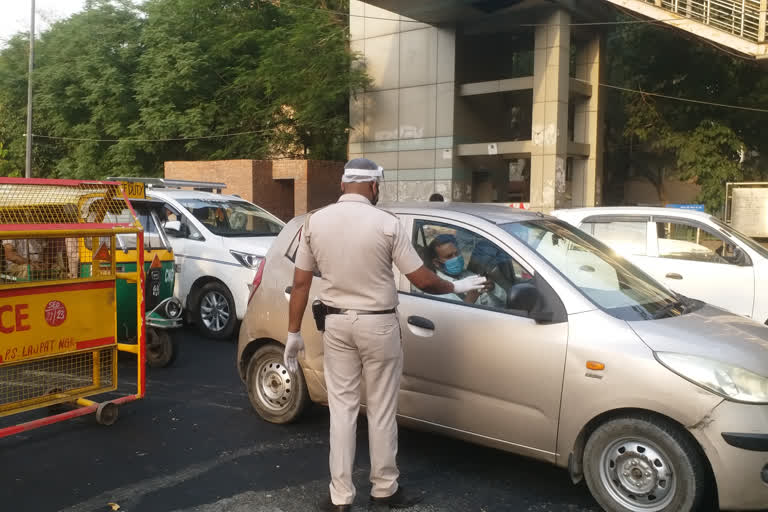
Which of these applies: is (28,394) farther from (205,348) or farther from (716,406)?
(716,406)

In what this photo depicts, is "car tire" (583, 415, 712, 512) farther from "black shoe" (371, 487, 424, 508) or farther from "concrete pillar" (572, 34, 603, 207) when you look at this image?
"concrete pillar" (572, 34, 603, 207)

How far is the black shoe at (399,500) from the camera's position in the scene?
3982mm

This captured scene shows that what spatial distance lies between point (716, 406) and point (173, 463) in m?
3.28

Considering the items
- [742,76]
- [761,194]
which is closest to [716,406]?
[761,194]

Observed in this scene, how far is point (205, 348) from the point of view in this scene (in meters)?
8.45

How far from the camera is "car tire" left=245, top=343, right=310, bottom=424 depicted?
17.3 ft

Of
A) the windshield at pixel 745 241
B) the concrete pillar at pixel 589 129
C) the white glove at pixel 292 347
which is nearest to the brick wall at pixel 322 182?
the concrete pillar at pixel 589 129

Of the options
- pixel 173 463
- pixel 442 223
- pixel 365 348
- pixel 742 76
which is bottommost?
pixel 173 463

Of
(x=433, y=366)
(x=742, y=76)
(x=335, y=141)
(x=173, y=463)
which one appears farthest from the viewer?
(x=335, y=141)

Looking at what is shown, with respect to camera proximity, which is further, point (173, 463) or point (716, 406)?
point (173, 463)

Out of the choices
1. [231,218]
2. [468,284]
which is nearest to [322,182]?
[231,218]

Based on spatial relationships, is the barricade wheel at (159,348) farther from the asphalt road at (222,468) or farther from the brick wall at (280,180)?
the brick wall at (280,180)

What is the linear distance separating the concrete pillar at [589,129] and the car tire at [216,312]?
1553 cm

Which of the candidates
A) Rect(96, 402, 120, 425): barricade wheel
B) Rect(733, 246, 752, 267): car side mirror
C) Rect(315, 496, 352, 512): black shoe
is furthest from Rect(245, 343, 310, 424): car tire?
Rect(733, 246, 752, 267): car side mirror
